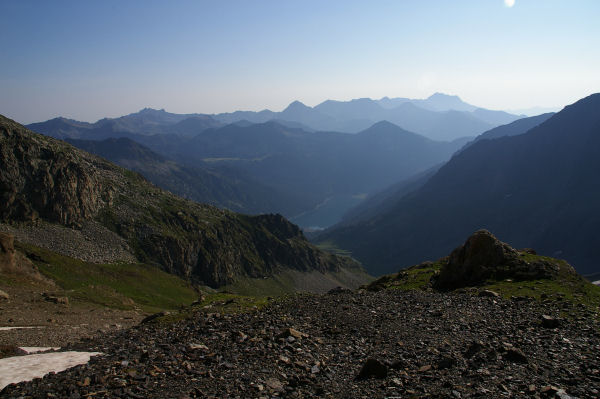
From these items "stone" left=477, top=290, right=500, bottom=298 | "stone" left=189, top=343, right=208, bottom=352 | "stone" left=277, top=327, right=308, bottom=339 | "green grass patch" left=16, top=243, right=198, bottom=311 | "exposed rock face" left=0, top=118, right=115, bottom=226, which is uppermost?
"exposed rock face" left=0, top=118, right=115, bottom=226

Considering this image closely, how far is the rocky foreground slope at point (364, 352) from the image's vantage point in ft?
49.3

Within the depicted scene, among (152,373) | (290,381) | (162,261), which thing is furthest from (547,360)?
(162,261)

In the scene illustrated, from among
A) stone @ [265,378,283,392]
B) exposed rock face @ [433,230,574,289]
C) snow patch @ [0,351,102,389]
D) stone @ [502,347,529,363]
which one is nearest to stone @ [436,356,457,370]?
stone @ [502,347,529,363]

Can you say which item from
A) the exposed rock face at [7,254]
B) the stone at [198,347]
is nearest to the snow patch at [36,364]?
the stone at [198,347]

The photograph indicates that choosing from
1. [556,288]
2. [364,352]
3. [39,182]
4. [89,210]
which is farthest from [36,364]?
[89,210]

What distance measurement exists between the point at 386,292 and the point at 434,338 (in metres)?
14.1

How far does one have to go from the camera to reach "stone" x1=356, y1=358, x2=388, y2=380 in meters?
16.4

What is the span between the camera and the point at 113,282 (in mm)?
99250

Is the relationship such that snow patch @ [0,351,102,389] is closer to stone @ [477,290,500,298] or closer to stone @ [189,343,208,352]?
stone @ [189,343,208,352]

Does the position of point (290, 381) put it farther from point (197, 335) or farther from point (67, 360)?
point (67, 360)

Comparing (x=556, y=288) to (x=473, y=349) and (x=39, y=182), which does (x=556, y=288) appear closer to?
(x=473, y=349)

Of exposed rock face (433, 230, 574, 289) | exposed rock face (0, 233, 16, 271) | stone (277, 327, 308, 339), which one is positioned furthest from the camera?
exposed rock face (0, 233, 16, 271)

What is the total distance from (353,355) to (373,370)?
8.82ft

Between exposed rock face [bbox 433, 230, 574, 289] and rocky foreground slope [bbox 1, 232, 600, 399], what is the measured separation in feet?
15.2
